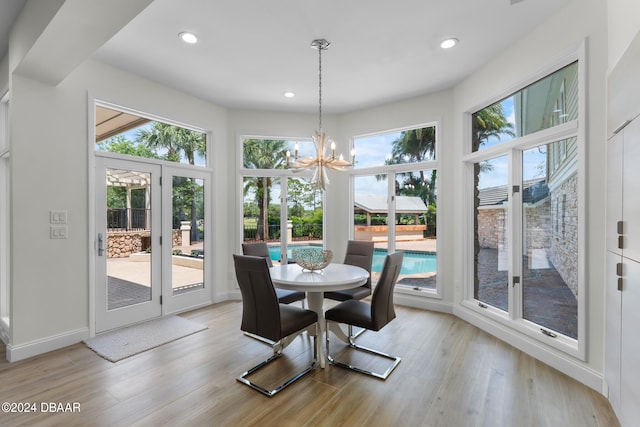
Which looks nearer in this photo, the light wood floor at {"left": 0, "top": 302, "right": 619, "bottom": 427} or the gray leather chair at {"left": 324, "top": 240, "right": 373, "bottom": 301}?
the light wood floor at {"left": 0, "top": 302, "right": 619, "bottom": 427}

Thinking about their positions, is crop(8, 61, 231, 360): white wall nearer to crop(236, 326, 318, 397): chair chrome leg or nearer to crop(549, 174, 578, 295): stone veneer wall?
crop(236, 326, 318, 397): chair chrome leg

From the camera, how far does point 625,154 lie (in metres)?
1.79

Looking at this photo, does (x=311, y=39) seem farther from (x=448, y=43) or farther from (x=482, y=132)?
(x=482, y=132)

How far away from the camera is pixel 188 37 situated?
9.33 ft

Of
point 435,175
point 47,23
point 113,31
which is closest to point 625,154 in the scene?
point 435,175

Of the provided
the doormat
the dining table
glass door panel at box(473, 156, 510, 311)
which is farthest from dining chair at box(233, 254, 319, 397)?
glass door panel at box(473, 156, 510, 311)

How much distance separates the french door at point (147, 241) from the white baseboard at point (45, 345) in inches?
7.5

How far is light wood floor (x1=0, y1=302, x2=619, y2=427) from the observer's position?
6.53 ft

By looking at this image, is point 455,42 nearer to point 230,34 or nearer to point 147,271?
point 230,34

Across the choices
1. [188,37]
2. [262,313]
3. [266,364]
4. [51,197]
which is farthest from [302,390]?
[188,37]

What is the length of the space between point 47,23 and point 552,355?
15.4 feet

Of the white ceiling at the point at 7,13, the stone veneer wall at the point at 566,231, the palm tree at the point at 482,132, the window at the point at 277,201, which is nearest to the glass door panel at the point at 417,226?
the palm tree at the point at 482,132

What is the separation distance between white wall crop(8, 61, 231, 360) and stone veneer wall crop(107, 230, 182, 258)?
0.79ft

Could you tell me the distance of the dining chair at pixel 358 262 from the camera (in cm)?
342
